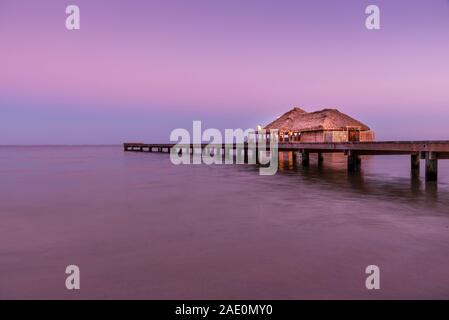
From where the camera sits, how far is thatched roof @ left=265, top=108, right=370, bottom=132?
38969 millimetres

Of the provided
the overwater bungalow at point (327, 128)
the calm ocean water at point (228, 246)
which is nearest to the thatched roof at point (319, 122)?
the overwater bungalow at point (327, 128)

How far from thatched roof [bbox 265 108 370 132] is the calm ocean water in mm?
25398

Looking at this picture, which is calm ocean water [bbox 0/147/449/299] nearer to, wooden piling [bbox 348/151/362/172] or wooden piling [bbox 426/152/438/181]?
wooden piling [bbox 426/152/438/181]

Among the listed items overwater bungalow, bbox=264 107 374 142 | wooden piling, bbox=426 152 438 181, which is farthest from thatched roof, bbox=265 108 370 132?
wooden piling, bbox=426 152 438 181

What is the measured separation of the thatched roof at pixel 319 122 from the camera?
39.0 metres

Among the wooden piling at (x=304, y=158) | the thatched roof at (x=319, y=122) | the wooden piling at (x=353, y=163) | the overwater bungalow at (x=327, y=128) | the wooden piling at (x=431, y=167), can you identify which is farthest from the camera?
the thatched roof at (x=319, y=122)

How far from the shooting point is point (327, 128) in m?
38.5

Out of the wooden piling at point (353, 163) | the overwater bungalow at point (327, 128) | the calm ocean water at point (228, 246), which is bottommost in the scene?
the calm ocean water at point (228, 246)

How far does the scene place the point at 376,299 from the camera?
16.0 ft

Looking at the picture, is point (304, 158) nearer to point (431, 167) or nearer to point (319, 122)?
point (431, 167)

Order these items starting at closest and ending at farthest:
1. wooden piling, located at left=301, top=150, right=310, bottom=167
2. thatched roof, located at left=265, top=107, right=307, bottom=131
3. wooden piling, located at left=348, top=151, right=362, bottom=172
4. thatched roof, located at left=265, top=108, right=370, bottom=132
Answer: wooden piling, located at left=348, top=151, right=362, bottom=172 → wooden piling, located at left=301, top=150, right=310, bottom=167 → thatched roof, located at left=265, top=108, right=370, bottom=132 → thatched roof, located at left=265, top=107, right=307, bottom=131

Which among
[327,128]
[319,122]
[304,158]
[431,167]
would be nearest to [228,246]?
[431,167]

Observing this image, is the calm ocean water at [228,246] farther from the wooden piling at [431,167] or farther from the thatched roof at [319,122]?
the thatched roof at [319,122]
